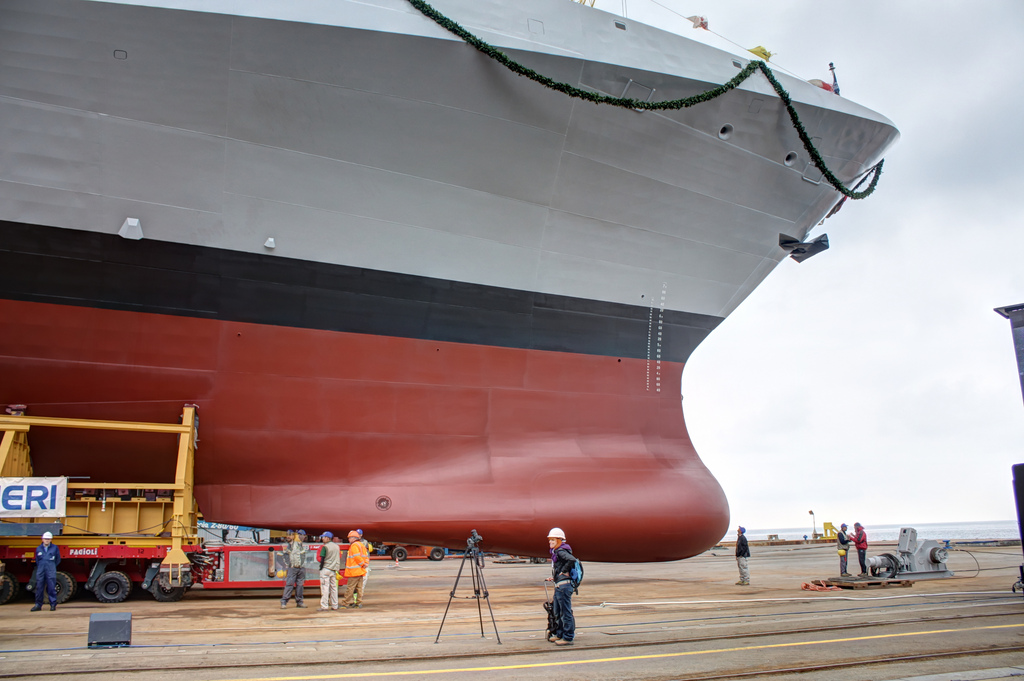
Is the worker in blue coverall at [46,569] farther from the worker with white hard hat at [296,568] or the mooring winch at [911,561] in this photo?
the mooring winch at [911,561]

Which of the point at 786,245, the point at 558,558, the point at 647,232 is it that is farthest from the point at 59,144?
the point at 786,245

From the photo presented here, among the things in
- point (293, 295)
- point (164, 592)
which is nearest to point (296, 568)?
point (164, 592)

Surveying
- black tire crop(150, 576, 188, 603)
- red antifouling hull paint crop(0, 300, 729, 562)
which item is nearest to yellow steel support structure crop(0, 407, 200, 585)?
red antifouling hull paint crop(0, 300, 729, 562)

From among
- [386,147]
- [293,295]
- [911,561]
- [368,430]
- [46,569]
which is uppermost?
[386,147]

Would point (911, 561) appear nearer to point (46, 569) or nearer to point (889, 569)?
point (889, 569)

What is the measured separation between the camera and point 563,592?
582 centimetres

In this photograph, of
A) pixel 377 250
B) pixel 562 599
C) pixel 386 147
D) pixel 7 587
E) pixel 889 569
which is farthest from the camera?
pixel 889 569

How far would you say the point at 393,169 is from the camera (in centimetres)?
891

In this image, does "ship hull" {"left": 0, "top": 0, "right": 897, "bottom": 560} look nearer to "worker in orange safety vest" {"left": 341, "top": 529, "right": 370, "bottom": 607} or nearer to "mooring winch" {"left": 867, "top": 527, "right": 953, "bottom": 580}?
"worker in orange safety vest" {"left": 341, "top": 529, "right": 370, "bottom": 607}

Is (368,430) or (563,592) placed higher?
(368,430)

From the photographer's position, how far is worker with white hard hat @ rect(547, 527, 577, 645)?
5750 mm

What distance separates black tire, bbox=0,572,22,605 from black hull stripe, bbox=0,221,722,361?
3205 millimetres

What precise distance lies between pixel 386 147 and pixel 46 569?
6175mm

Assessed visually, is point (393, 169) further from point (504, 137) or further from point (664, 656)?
point (664, 656)
